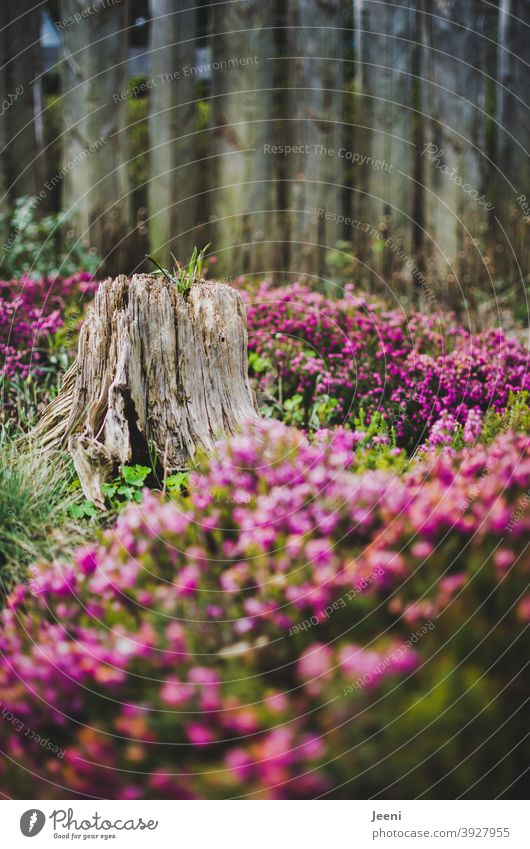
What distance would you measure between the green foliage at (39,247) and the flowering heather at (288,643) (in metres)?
3.35

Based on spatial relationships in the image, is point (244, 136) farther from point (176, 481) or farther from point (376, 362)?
point (176, 481)

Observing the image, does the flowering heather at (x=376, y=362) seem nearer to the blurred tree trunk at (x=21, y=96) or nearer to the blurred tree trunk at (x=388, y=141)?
the blurred tree trunk at (x=388, y=141)

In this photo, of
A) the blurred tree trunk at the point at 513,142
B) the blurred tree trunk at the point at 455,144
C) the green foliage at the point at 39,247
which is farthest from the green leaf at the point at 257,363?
the blurred tree trunk at the point at 513,142

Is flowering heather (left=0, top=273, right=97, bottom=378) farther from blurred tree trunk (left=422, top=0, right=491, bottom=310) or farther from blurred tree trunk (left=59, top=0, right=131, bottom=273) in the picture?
blurred tree trunk (left=422, top=0, right=491, bottom=310)

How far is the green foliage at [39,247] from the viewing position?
16.1ft

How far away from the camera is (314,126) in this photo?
17.6ft

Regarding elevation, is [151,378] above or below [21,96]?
below

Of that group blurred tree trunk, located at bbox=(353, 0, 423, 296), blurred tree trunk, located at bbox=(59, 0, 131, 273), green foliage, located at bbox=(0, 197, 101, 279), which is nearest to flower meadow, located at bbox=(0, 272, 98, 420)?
green foliage, located at bbox=(0, 197, 101, 279)

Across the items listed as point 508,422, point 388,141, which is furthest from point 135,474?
point 388,141

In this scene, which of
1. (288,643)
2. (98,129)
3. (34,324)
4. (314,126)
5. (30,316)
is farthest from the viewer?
(314,126)

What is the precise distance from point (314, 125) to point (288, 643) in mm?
4885

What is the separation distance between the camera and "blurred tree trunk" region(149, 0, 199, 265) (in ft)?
16.9

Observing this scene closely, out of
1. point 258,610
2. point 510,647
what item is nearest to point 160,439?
point 258,610
